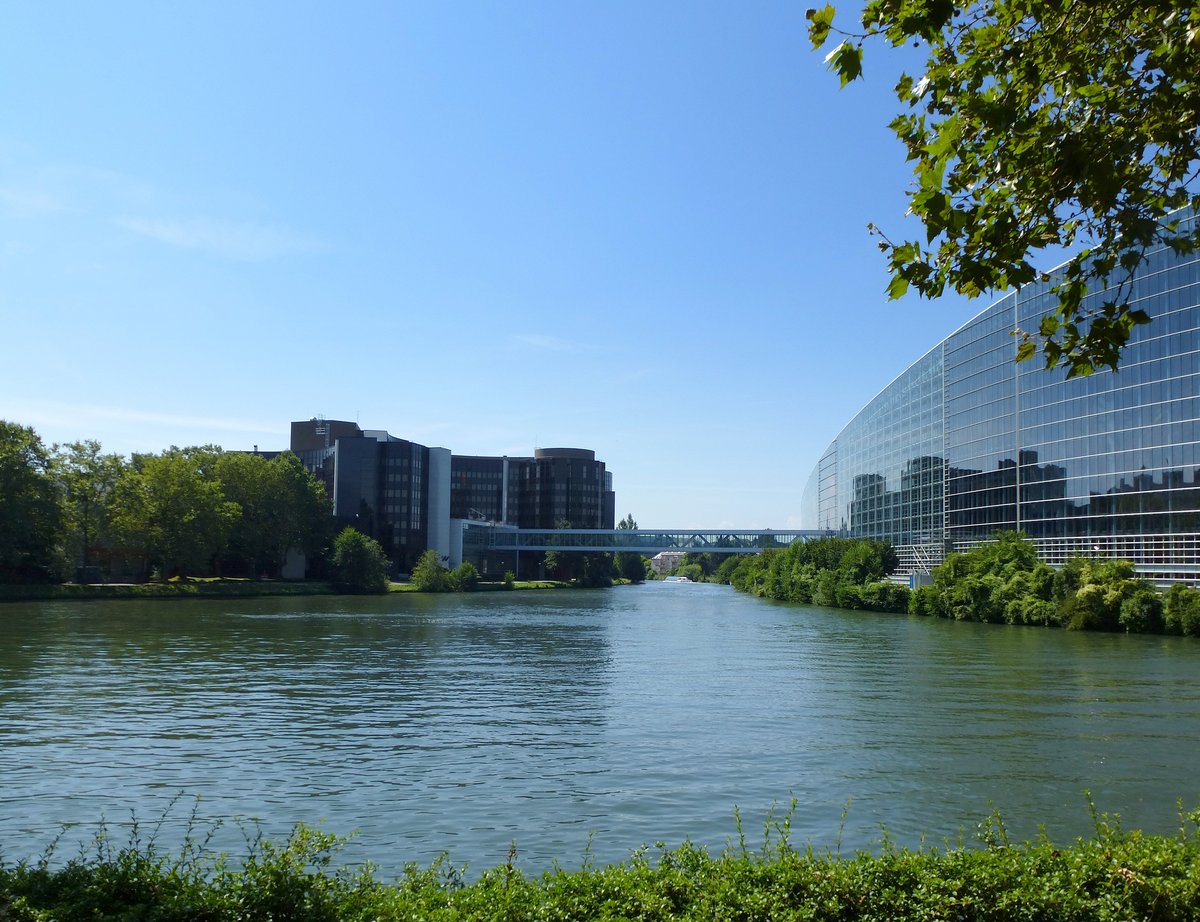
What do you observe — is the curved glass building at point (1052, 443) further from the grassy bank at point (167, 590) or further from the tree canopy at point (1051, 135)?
the grassy bank at point (167, 590)

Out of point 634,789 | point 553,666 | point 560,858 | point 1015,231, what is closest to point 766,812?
point 634,789

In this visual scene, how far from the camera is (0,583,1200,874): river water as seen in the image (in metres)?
20.5

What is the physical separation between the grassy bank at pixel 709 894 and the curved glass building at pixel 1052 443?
5309cm

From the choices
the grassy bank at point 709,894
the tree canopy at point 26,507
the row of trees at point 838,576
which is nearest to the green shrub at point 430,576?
the row of trees at point 838,576

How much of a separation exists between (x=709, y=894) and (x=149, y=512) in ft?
416

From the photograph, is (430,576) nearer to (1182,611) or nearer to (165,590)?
(165,590)

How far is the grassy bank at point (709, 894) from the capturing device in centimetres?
996

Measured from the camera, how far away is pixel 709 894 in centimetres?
1048

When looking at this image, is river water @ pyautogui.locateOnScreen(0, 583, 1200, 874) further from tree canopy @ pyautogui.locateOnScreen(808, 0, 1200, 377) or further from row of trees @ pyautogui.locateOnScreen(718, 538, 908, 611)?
row of trees @ pyautogui.locateOnScreen(718, 538, 908, 611)

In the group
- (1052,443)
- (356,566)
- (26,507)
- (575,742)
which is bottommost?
(575,742)

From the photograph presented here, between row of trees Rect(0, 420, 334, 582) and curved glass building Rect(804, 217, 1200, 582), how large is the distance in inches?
3442

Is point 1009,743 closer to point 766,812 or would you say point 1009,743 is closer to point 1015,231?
point 766,812

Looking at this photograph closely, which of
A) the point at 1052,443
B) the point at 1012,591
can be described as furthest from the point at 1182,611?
the point at 1052,443

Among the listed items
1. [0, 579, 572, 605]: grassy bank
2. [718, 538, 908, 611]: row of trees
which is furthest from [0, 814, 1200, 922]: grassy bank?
[0, 579, 572, 605]: grassy bank
